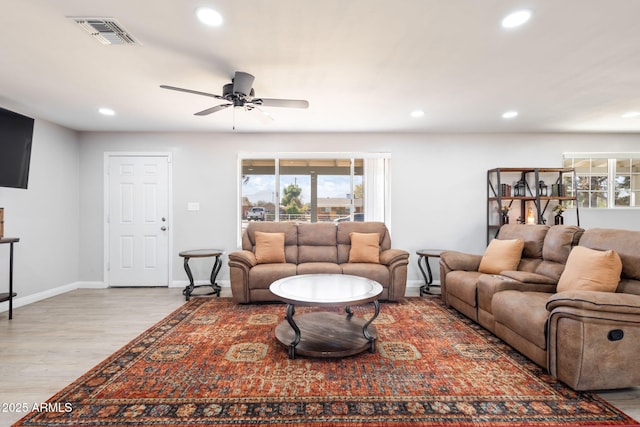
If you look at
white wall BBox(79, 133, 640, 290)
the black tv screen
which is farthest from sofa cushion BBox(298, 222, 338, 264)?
the black tv screen

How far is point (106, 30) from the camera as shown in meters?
2.04

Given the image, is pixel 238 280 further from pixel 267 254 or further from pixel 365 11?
pixel 365 11

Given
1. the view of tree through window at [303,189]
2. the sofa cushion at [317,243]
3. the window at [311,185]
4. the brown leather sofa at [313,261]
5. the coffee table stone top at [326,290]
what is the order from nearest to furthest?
the coffee table stone top at [326,290] → the brown leather sofa at [313,261] → the sofa cushion at [317,243] → the window at [311,185] → the view of tree through window at [303,189]

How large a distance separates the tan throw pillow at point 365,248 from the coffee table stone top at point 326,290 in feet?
3.50

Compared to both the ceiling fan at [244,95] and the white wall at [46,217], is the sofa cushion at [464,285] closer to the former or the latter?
the ceiling fan at [244,95]

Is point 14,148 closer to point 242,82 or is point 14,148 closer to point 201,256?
point 201,256

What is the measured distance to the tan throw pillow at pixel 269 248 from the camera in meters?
4.09

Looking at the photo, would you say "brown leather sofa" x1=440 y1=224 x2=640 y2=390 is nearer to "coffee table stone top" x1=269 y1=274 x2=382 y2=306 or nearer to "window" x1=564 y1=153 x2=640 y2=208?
"coffee table stone top" x1=269 y1=274 x2=382 y2=306

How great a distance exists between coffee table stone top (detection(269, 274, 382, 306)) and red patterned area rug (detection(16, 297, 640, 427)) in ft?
1.46

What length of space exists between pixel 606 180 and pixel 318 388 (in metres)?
5.75

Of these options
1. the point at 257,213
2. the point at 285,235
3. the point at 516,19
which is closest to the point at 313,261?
the point at 285,235

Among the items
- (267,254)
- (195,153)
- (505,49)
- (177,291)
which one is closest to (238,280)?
(267,254)

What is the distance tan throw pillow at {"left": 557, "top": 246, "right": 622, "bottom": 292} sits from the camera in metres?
2.23

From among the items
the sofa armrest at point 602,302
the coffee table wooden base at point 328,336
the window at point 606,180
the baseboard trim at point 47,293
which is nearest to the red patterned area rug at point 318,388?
the coffee table wooden base at point 328,336
